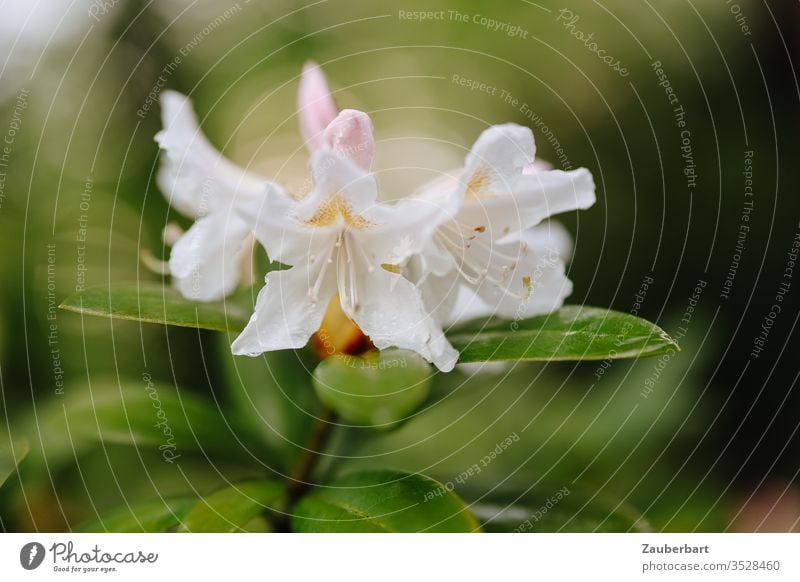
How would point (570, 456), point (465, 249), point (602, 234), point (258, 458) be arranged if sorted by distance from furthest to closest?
1. point (602, 234)
2. point (570, 456)
3. point (258, 458)
4. point (465, 249)

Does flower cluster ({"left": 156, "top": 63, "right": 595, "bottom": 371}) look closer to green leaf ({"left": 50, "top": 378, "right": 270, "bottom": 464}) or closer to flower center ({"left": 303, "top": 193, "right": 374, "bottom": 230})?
flower center ({"left": 303, "top": 193, "right": 374, "bottom": 230})

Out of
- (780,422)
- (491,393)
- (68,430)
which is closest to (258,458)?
(68,430)

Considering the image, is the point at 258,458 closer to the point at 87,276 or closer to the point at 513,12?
the point at 87,276

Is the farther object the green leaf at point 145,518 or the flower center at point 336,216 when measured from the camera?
the green leaf at point 145,518
